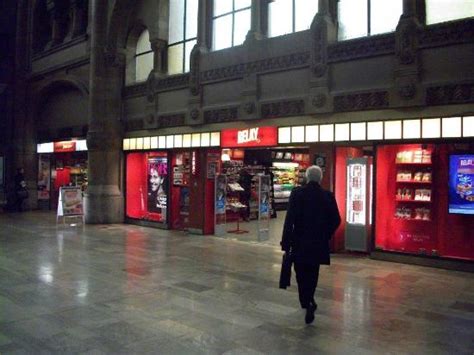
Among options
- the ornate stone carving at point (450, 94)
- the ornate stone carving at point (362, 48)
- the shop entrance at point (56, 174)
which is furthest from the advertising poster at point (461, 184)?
the shop entrance at point (56, 174)

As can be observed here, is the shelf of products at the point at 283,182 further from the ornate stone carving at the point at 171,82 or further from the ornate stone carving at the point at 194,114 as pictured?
the ornate stone carving at the point at 194,114

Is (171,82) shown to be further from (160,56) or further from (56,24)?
(56,24)

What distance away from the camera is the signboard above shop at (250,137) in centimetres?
1225

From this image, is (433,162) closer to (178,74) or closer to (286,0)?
(286,0)

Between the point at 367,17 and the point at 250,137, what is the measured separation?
4.26m

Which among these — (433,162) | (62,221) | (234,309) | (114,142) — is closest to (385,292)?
(234,309)

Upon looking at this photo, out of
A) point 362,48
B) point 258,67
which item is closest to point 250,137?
point 258,67

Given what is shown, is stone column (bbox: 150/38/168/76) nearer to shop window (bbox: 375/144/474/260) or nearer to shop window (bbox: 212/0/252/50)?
shop window (bbox: 212/0/252/50)

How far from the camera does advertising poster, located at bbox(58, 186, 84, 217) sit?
15739mm

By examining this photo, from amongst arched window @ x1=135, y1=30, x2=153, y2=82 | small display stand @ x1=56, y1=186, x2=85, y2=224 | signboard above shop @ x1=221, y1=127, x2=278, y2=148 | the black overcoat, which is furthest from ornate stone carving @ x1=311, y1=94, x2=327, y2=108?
small display stand @ x1=56, y1=186, x2=85, y2=224

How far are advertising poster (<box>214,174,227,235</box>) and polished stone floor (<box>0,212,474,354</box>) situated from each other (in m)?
2.89

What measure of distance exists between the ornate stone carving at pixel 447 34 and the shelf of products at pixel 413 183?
2.28 meters

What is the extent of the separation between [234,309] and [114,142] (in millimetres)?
11718

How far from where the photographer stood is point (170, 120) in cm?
1512
